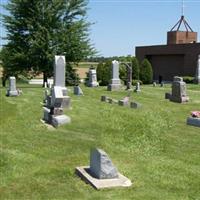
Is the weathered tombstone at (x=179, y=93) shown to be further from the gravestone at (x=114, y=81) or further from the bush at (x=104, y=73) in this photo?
the bush at (x=104, y=73)

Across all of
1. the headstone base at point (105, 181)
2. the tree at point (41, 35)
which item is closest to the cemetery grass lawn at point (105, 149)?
the headstone base at point (105, 181)

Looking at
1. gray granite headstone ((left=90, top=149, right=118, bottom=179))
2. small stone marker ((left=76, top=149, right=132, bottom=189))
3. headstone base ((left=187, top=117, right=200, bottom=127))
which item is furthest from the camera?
headstone base ((left=187, top=117, right=200, bottom=127))

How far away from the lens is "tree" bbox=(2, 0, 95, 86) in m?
36.9

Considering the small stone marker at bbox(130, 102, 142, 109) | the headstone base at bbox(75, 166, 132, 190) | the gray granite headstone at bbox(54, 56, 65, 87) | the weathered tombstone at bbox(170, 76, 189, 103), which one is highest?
the gray granite headstone at bbox(54, 56, 65, 87)

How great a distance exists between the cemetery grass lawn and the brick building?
34.6m

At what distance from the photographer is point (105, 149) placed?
10023 mm

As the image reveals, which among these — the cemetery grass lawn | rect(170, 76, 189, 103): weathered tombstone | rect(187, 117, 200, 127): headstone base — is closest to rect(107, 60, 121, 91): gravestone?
rect(170, 76, 189, 103): weathered tombstone

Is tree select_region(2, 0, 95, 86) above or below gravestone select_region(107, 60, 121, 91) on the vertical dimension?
above

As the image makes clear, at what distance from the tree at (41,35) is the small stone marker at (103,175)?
2950cm

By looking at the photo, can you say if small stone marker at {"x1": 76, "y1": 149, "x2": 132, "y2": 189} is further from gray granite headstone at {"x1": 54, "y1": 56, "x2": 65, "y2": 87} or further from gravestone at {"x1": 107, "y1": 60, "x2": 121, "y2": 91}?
gravestone at {"x1": 107, "y1": 60, "x2": 121, "y2": 91}

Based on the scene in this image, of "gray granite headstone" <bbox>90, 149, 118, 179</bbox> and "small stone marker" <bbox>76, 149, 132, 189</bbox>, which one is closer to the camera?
"small stone marker" <bbox>76, 149, 132, 189</bbox>

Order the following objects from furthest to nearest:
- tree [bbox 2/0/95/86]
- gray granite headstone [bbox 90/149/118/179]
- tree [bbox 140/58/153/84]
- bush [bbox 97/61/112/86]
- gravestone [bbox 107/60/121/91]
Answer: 1. tree [bbox 140/58/153/84]
2. bush [bbox 97/61/112/86]
3. tree [bbox 2/0/95/86]
4. gravestone [bbox 107/60/121/91]
5. gray granite headstone [bbox 90/149/118/179]

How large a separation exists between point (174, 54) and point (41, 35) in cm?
2149

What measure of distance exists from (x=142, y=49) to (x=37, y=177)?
51705 mm
